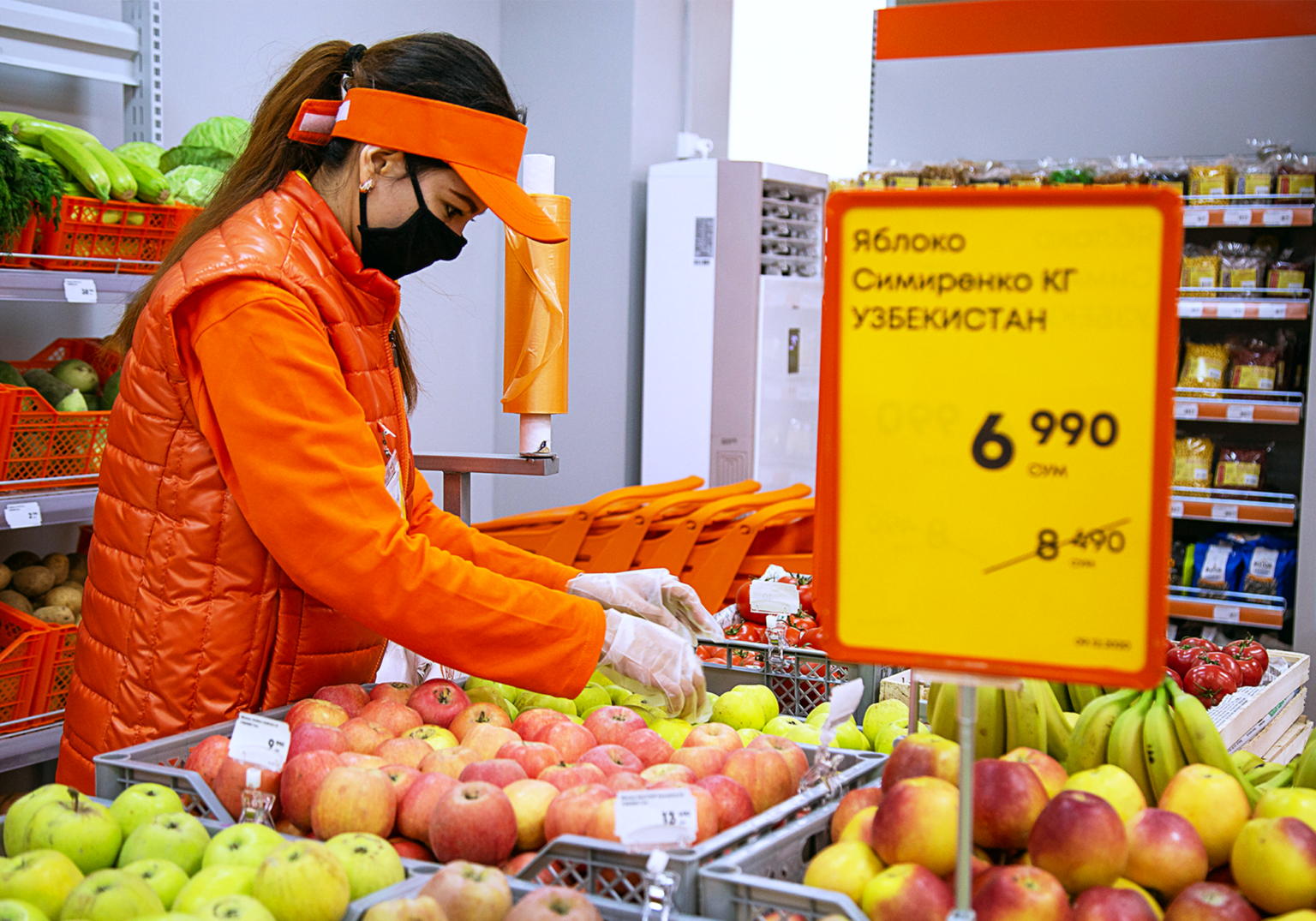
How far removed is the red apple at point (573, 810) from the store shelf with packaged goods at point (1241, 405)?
3.78 m

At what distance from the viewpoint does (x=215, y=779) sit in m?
1.33

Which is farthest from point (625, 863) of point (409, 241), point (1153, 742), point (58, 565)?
point (58, 565)

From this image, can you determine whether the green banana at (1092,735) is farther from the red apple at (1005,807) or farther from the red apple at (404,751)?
the red apple at (404,751)

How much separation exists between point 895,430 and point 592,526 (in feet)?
9.49

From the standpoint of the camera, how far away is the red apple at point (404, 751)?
1361 mm

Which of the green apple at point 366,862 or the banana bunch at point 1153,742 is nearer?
the green apple at point 366,862

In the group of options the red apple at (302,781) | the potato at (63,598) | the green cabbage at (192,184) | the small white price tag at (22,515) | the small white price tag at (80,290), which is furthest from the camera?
the green cabbage at (192,184)

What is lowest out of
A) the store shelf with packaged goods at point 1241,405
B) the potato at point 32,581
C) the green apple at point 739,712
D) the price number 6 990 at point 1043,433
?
the potato at point 32,581

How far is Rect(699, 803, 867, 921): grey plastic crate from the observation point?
97 centimetres

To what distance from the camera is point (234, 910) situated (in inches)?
37.7

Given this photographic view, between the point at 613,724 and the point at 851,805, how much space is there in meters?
0.43

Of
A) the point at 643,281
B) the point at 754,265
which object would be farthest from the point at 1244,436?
the point at 643,281

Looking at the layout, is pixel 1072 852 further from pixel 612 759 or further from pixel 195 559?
pixel 195 559

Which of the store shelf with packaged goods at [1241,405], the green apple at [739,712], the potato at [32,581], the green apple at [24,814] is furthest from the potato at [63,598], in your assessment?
the store shelf with packaged goods at [1241,405]
